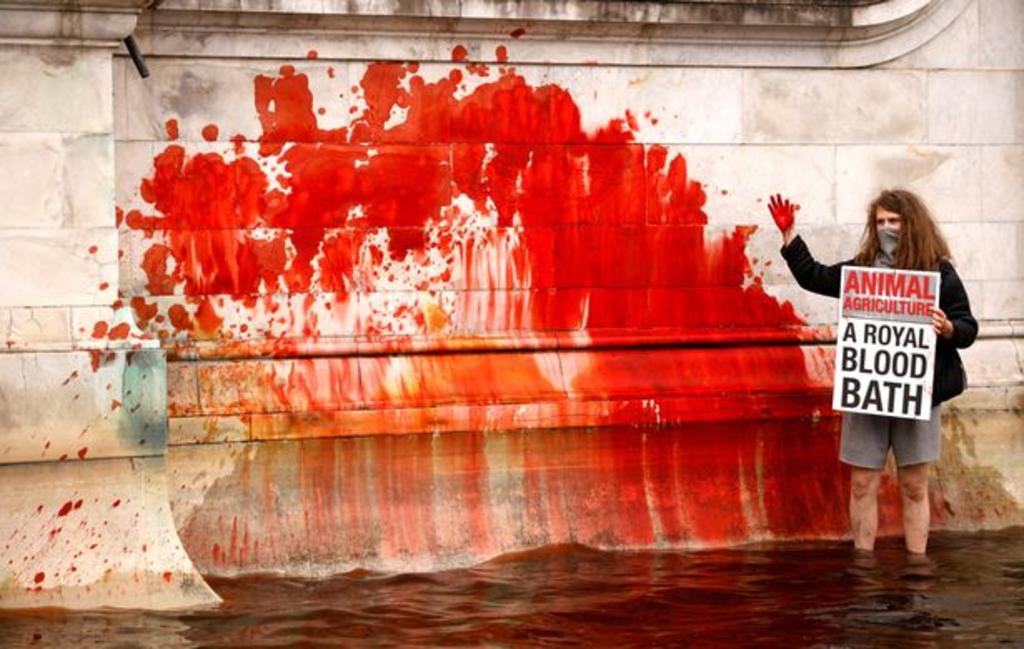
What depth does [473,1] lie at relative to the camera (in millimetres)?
10969

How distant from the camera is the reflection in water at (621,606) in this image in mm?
9211

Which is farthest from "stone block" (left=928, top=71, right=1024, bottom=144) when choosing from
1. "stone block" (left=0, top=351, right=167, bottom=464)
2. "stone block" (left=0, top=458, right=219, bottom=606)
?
"stone block" (left=0, top=458, right=219, bottom=606)

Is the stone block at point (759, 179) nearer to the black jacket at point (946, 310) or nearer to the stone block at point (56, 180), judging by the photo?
the black jacket at point (946, 310)

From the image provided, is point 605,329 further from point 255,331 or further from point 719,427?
point 255,331

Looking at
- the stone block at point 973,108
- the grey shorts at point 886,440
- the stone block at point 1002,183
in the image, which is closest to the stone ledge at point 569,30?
the stone block at point 973,108

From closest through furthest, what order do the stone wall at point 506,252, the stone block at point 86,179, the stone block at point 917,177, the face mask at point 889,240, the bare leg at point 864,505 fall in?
the stone block at point 86,179
the stone wall at point 506,252
the face mask at point 889,240
the bare leg at point 864,505
the stone block at point 917,177

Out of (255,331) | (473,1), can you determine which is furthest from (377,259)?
(473,1)

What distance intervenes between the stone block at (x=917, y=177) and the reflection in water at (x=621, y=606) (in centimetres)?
192

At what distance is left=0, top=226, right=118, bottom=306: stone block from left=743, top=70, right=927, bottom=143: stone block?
374 cm

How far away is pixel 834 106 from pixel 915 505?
2320 millimetres

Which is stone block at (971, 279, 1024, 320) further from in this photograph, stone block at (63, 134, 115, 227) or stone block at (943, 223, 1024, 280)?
stone block at (63, 134, 115, 227)

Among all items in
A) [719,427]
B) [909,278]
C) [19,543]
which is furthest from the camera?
[719,427]

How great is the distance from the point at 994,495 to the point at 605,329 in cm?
242

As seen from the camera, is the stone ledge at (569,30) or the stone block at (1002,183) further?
the stone block at (1002,183)
